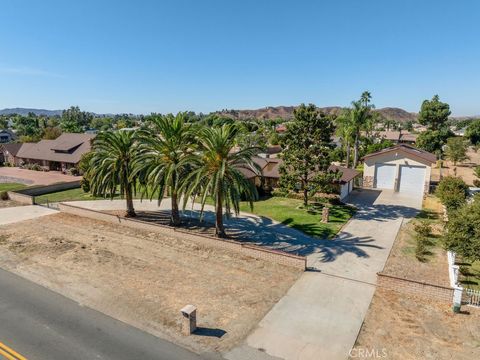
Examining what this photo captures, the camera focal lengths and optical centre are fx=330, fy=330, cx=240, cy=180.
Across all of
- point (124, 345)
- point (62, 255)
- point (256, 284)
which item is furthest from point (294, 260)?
point (62, 255)

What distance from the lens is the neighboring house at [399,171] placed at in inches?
1517

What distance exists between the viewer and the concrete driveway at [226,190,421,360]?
12.6m

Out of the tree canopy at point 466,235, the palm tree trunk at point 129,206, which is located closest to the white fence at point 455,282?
the tree canopy at point 466,235

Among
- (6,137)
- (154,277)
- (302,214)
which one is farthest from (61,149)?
(6,137)

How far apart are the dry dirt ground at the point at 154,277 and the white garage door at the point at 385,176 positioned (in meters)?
26.8

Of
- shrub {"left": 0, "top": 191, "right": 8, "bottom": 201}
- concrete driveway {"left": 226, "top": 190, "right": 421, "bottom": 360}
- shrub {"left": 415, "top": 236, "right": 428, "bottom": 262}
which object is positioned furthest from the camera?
shrub {"left": 0, "top": 191, "right": 8, "bottom": 201}

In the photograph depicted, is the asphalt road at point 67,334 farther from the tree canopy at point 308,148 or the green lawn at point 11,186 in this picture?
the green lawn at point 11,186

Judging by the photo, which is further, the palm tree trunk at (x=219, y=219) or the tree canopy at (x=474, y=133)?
the tree canopy at (x=474, y=133)

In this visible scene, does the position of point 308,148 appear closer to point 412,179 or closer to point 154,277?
point 412,179

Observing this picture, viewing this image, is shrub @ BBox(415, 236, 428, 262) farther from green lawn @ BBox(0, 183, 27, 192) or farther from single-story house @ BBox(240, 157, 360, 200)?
green lawn @ BBox(0, 183, 27, 192)

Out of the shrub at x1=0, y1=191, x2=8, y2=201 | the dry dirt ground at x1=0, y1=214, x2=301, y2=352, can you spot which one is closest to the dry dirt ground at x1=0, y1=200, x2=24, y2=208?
the shrub at x1=0, y1=191, x2=8, y2=201

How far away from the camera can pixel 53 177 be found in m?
52.4

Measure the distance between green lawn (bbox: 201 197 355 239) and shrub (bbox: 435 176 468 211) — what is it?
7806mm

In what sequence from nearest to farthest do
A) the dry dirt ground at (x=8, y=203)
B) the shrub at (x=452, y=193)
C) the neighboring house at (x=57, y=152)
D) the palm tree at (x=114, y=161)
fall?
the shrub at (x=452, y=193), the palm tree at (x=114, y=161), the dry dirt ground at (x=8, y=203), the neighboring house at (x=57, y=152)
